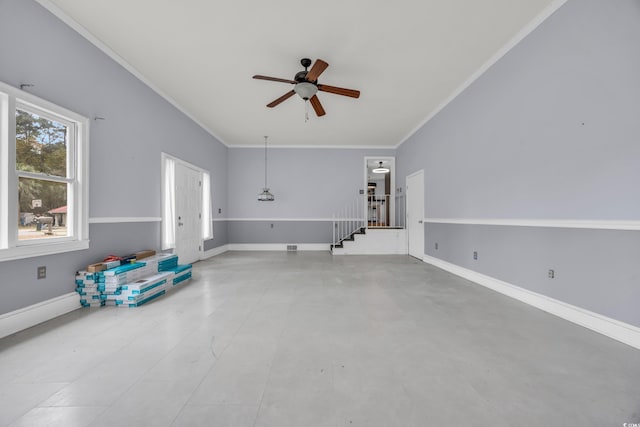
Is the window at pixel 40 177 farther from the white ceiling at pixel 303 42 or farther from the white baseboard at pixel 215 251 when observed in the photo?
the white baseboard at pixel 215 251

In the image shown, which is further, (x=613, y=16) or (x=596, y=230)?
(x=596, y=230)

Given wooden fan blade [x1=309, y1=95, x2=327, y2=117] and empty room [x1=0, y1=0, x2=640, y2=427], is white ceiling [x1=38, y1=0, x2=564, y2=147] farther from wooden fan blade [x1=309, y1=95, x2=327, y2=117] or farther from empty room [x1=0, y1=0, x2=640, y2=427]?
wooden fan blade [x1=309, y1=95, x2=327, y2=117]

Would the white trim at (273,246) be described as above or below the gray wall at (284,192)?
below

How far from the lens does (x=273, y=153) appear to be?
779cm

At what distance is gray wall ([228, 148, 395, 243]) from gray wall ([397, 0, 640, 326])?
4332 millimetres

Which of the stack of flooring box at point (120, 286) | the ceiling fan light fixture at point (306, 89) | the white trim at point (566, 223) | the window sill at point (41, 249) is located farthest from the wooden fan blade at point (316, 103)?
the window sill at point (41, 249)

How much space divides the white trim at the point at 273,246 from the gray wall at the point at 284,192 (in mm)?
97

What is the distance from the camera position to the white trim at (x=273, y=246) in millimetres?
7746

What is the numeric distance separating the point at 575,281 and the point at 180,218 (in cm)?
598

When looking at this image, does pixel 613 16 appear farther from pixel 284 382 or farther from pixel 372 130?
pixel 372 130

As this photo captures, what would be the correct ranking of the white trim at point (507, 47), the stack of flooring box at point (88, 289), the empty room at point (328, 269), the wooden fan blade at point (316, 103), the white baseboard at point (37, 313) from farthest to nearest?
the wooden fan blade at point (316, 103), the stack of flooring box at point (88, 289), the white trim at point (507, 47), the white baseboard at point (37, 313), the empty room at point (328, 269)

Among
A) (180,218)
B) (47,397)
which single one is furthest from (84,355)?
(180,218)

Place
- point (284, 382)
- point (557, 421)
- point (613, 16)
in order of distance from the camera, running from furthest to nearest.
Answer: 1. point (613, 16)
2. point (284, 382)
3. point (557, 421)

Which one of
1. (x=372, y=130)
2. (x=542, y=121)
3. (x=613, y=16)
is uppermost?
(x=372, y=130)
